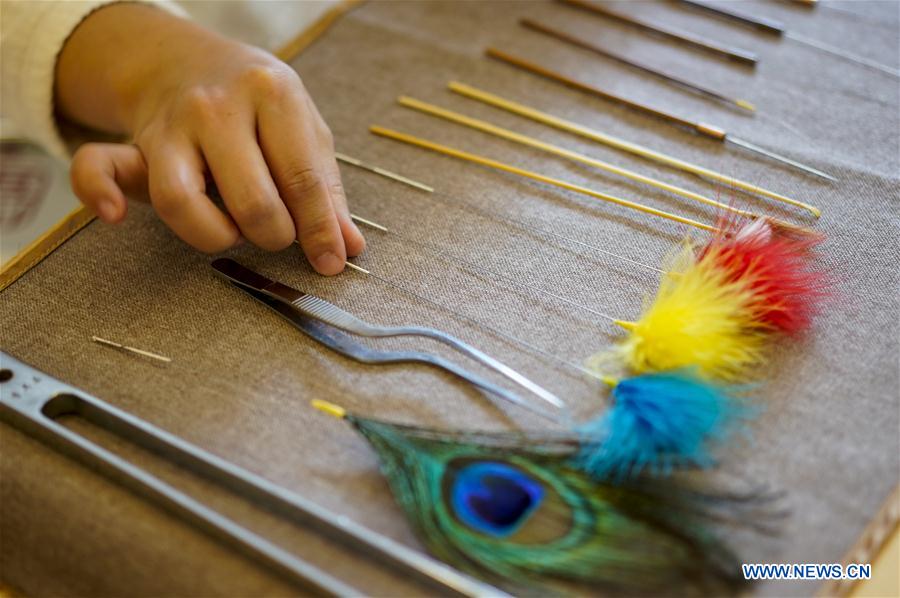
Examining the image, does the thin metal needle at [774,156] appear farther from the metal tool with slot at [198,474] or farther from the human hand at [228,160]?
the metal tool with slot at [198,474]

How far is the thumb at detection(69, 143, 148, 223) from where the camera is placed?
0.81 m

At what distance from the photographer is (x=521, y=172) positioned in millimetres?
999

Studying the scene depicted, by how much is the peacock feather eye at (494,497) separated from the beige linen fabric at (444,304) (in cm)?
5

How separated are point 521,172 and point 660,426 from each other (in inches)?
16.5

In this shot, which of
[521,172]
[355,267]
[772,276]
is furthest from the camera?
[521,172]

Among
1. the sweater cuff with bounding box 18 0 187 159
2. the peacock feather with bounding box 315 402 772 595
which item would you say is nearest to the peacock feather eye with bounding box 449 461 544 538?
the peacock feather with bounding box 315 402 772 595

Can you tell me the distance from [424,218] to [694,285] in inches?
12.3

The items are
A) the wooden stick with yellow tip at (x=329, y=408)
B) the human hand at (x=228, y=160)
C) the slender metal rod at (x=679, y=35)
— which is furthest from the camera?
the slender metal rod at (x=679, y=35)

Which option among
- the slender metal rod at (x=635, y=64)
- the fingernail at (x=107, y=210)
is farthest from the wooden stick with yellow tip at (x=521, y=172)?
the fingernail at (x=107, y=210)

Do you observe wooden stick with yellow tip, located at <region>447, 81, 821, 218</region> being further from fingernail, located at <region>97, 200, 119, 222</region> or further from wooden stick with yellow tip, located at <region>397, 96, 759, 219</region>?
fingernail, located at <region>97, 200, 119, 222</region>

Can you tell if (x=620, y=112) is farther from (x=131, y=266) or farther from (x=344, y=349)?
(x=131, y=266)

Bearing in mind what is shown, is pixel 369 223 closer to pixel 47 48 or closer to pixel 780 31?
pixel 47 48

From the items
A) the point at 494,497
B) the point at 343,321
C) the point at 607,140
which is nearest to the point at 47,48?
→ the point at 343,321

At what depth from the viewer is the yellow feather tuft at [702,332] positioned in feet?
2.43
